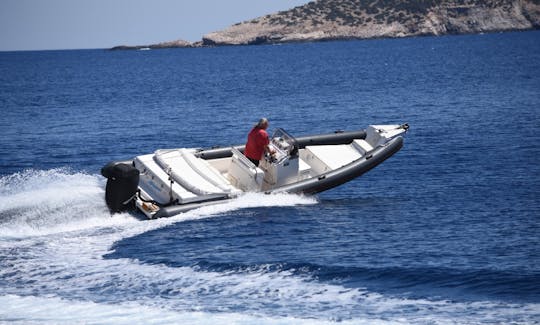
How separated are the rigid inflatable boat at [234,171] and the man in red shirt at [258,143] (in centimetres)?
17

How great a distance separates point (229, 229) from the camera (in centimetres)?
1898

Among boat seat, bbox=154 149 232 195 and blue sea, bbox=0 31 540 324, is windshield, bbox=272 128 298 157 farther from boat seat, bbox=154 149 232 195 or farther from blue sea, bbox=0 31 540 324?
boat seat, bbox=154 149 232 195

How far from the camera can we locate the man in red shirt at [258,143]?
68.8 ft

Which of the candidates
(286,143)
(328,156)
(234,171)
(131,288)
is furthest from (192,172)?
(131,288)

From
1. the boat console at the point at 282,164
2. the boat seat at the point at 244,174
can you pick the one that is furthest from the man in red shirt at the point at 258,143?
the boat seat at the point at 244,174

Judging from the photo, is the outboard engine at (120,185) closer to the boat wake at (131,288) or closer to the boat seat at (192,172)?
the boat wake at (131,288)

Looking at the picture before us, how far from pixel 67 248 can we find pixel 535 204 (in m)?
10.5

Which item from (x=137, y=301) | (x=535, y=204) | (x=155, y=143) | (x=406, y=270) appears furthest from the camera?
(x=155, y=143)

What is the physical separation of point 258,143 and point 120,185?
3739 mm

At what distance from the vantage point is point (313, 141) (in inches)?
919

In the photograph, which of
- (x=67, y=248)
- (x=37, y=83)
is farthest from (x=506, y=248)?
(x=37, y=83)

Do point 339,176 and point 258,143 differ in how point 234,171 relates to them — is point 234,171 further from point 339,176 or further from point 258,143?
point 339,176

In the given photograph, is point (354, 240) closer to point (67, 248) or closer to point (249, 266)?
point (249, 266)

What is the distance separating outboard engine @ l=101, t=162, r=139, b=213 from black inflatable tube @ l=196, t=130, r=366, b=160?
303 cm
